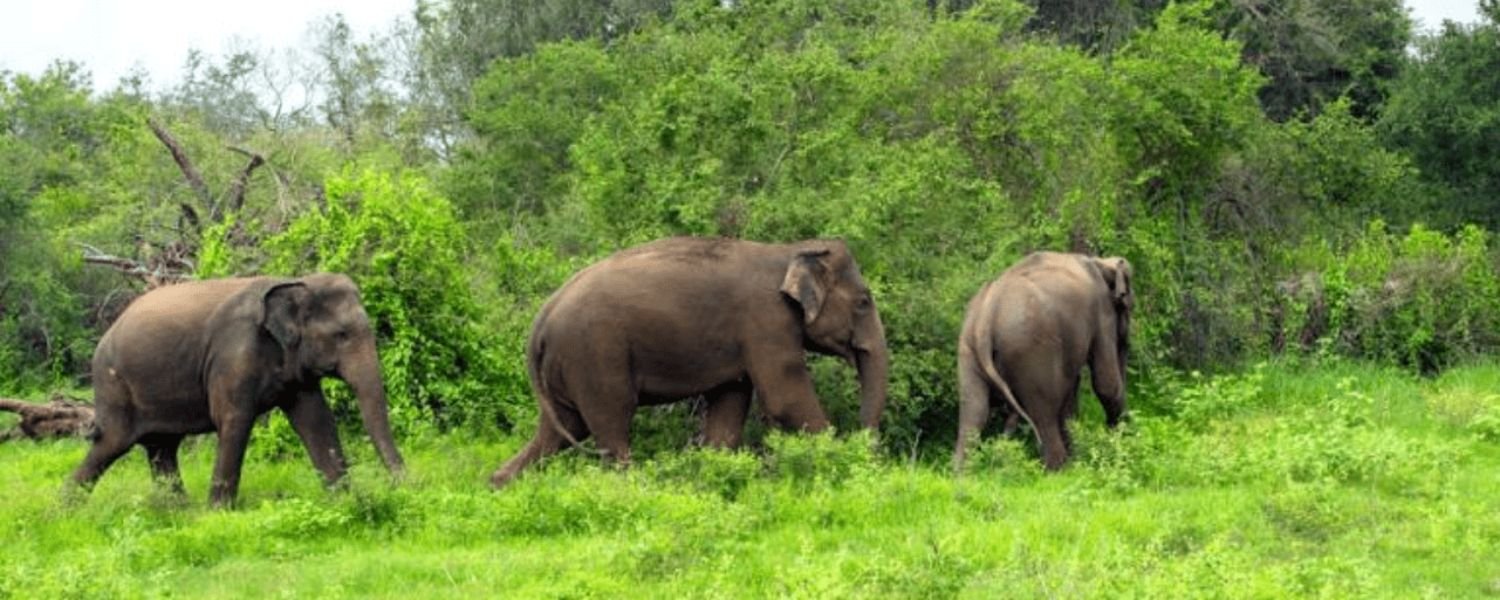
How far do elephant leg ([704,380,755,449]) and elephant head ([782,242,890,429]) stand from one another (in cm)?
61

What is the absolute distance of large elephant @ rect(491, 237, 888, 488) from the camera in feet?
43.3

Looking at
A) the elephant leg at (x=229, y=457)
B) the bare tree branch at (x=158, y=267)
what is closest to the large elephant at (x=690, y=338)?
the elephant leg at (x=229, y=457)

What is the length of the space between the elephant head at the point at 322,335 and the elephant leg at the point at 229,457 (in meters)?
0.50

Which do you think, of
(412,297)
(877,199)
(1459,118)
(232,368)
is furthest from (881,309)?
(1459,118)

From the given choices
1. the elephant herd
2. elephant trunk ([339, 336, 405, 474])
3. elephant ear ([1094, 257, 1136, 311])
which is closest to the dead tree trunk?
the elephant herd

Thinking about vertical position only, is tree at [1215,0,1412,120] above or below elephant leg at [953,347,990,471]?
above

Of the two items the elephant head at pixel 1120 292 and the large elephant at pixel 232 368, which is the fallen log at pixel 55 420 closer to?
the large elephant at pixel 232 368

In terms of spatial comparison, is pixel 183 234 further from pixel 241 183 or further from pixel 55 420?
pixel 55 420

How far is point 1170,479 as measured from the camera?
40.0 ft

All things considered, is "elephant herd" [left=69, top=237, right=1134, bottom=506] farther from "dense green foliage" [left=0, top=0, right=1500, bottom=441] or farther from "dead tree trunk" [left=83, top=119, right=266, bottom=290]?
"dead tree trunk" [left=83, top=119, right=266, bottom=290]

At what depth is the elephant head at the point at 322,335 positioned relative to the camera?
12.9 m

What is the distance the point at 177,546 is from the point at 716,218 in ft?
20.4

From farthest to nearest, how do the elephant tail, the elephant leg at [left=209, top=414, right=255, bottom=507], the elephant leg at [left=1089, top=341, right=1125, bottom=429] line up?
the elephant leg at [left=1089, top=341, right=1125, bottom=429] < the elephant tail < the elephant leg at [left=209, top=414, right=255, bottom=507]

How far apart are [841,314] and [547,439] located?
7.45 ft
